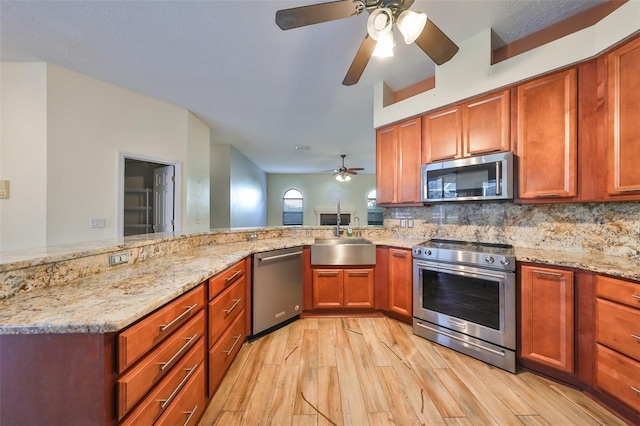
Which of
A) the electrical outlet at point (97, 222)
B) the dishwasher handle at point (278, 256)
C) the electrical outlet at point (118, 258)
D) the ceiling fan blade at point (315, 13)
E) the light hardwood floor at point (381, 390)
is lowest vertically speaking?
the light hardwood floor at point (381, 390)

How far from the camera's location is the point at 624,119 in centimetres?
155

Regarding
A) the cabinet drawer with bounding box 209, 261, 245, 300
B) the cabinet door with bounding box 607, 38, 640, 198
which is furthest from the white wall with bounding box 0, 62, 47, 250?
the cabinet door with bounding box 607, 38, 640, 198

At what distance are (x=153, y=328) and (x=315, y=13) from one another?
5.66 ft

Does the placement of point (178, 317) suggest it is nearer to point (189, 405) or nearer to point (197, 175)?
point (189, 405)

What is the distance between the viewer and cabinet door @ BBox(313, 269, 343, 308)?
8.75 feet

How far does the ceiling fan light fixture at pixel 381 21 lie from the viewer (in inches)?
49.3

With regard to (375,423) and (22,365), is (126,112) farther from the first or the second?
(375,423)

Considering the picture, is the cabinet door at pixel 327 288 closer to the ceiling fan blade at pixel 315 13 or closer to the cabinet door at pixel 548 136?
the cabinet door at pixel 548 136

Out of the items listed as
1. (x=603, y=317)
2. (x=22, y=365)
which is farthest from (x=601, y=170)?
(x=22, y=365)

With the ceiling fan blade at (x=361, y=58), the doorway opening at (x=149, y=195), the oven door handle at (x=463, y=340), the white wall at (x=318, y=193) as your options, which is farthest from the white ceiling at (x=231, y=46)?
the white wall at (x=318, y=193)

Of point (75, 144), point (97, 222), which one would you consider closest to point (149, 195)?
point (97, 222)

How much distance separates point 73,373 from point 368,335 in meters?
2.11

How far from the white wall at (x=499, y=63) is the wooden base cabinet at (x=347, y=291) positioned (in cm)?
186

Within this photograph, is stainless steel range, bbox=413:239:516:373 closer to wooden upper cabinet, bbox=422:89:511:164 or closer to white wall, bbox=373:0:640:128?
wooden upper cabinet, bbox=422:89:511:164
